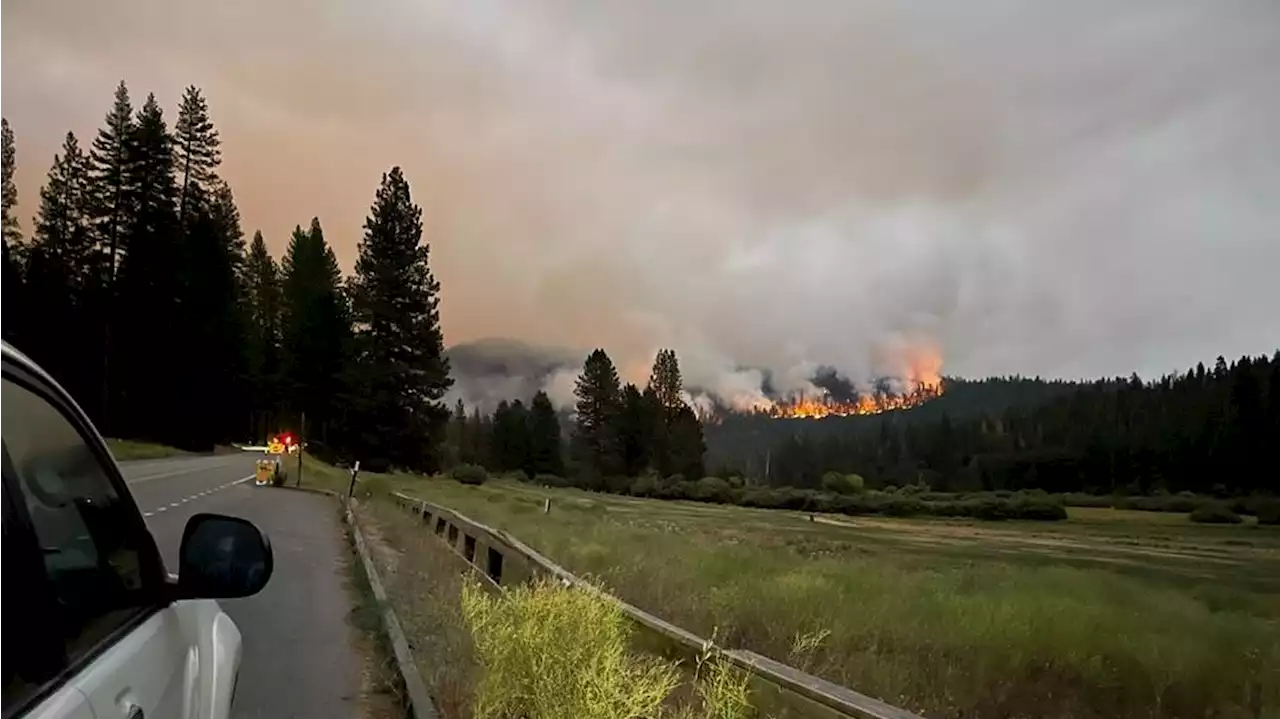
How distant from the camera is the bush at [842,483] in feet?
186

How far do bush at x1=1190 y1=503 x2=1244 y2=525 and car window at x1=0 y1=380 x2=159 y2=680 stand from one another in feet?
63.8

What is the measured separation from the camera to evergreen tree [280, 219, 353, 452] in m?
68.5

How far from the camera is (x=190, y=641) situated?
2861mm

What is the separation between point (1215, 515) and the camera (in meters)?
18.7

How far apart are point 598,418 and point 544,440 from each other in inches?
240

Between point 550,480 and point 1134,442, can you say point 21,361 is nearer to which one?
point 1134,442

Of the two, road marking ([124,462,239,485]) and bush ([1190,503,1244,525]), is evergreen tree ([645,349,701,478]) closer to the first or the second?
road marking ([124,462,239,485])

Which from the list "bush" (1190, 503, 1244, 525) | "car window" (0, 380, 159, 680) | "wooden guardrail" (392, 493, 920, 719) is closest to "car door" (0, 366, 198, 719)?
"car window" (0, 380, 159, 680)

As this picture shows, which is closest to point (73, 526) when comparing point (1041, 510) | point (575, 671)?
point (575, 671)

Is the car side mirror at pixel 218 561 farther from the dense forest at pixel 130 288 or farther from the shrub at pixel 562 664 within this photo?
the shrub at pixel 562 664

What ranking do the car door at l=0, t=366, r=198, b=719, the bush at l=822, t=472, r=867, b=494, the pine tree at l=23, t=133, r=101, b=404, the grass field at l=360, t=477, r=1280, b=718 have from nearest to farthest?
1. the car door at l=0, t=366, r=198, b=719
2. the pine tree at l=23, t=133, r=101, b=404
3. the grass field at l=360, t=477, r=1280, b=718
4. the bush at l=822, t=472, r=867, b=494

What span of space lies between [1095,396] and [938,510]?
7449 mm

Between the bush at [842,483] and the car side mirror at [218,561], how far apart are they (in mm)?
53861

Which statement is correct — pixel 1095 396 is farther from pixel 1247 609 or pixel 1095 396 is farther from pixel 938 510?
pixel 1247 609
